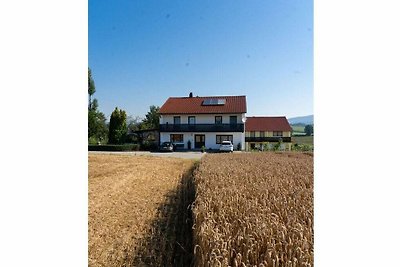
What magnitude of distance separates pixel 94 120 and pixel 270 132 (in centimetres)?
126

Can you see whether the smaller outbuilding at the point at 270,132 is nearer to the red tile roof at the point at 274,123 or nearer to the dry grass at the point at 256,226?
the red tile roof at the point at 274,123

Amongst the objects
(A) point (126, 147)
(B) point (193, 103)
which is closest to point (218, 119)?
(B) point (193, 103)

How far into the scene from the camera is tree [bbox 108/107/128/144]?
1.56 meters

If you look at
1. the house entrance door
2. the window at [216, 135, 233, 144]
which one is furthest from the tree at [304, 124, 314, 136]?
the window at [216, 135, 233, 144]

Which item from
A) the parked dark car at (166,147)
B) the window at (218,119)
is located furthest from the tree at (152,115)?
the window at (218,119)

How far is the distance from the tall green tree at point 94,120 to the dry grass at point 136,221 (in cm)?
52

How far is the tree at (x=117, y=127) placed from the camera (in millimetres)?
1558

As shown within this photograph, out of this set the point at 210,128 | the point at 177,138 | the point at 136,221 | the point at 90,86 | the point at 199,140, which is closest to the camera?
the point at 90,86

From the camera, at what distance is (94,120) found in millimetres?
1561

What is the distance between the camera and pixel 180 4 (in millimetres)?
1362

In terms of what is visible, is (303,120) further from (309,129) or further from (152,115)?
(152,115)

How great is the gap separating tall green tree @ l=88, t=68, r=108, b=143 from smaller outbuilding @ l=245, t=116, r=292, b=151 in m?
0.86

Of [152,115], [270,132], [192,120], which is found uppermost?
[192,120]
